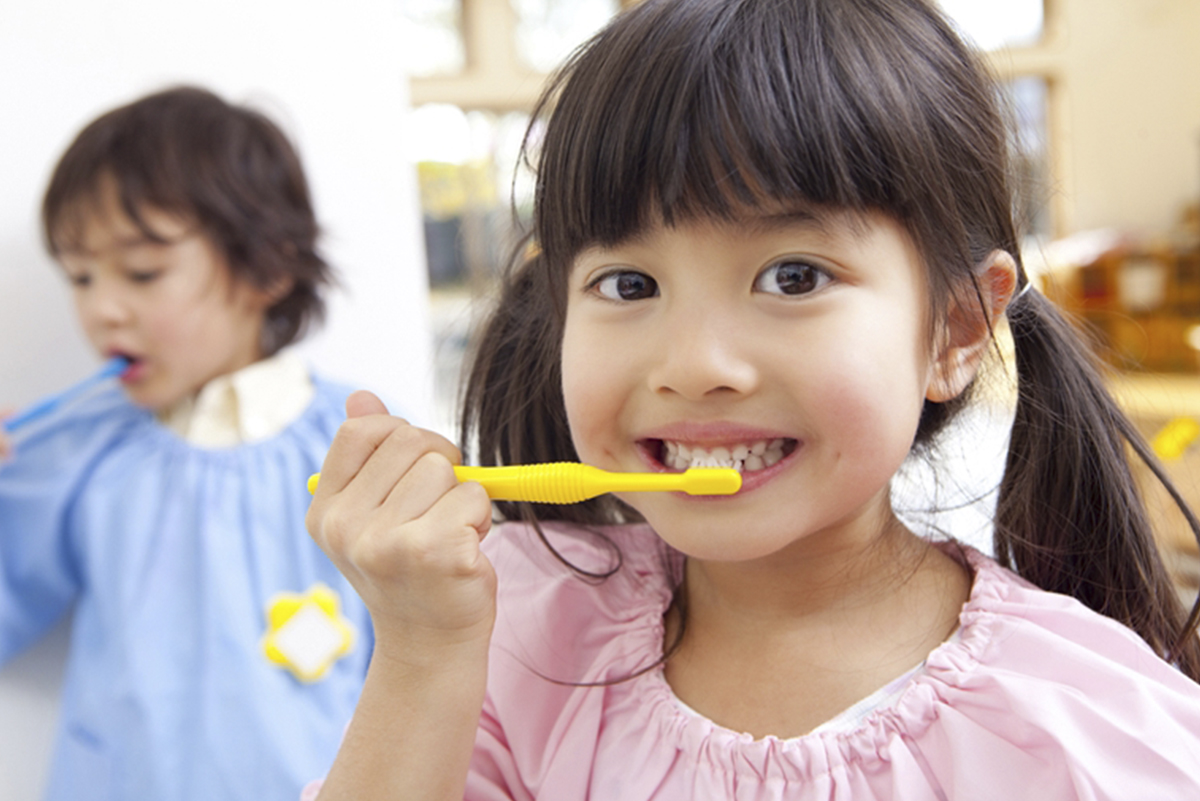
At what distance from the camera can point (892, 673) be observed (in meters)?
0.56

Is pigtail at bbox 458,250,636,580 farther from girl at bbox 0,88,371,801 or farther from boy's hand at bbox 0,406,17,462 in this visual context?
boy's hand at bbox 0,406,17,462

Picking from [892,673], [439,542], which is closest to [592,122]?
[439,542]

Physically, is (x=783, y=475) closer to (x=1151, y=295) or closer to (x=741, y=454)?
(x=741, y=454)

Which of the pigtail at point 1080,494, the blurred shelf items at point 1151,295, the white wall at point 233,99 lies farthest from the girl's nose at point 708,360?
the blurred shelf items at point 1151,295

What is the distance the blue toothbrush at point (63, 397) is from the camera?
1.10 metres

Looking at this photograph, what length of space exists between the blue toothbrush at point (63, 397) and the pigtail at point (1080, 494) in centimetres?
93

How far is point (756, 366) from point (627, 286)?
84 millimetres

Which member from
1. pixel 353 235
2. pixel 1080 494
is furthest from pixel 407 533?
pixel 353 235

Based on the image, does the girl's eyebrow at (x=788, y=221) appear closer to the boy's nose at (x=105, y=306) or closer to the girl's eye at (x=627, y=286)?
the girl's eye at (x=627, y=286)

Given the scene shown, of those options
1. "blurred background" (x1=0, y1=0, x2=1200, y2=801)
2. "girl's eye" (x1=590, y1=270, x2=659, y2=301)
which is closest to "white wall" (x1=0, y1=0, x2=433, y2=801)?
"blurred background" (x1=0, y1=0, x2=1200, y2=801)

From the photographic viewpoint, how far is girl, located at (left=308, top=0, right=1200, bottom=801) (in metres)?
0.49

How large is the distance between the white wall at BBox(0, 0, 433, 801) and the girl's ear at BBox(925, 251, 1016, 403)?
2.98 feet

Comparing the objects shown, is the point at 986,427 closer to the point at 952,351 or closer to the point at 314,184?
the point at 952,351

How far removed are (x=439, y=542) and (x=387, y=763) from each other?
121 millimetres
